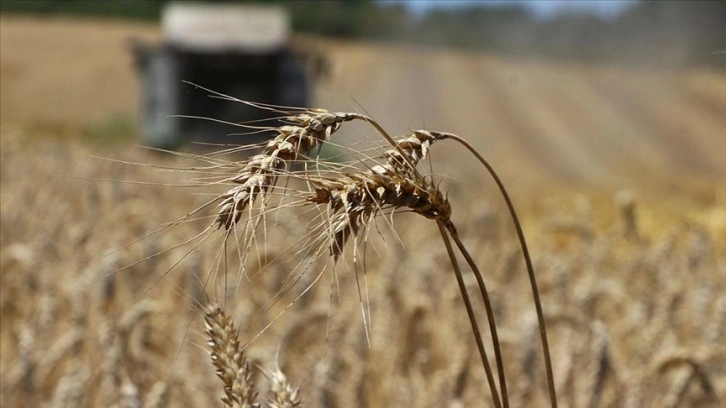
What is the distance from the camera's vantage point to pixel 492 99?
41.3m

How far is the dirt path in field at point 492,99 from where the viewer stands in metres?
26.1

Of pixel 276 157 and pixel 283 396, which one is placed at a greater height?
pixel 276 157

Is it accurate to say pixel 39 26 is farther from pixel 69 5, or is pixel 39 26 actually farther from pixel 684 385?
pixel 684 385

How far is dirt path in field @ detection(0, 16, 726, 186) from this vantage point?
26106 mm

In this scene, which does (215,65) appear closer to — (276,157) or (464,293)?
(464,293)

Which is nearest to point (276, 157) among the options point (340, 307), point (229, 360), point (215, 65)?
point (229, 360)

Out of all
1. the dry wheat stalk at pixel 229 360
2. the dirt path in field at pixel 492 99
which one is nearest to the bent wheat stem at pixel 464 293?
the dry wheat stalk at pixel 229 360

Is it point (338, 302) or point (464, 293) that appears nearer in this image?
point (464, 293)

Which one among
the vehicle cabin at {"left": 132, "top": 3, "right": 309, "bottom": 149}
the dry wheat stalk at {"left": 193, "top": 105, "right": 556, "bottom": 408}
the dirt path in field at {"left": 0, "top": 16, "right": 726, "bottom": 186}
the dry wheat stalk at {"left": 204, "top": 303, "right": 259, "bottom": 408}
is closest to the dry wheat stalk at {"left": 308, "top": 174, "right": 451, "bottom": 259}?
the dry wheat stalk at {"left": 193, "top": 105, "right": 556, "bottom": 408}

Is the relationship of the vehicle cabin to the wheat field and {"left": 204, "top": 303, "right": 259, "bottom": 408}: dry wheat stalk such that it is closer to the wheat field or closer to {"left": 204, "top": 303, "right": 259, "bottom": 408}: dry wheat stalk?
the wheat field

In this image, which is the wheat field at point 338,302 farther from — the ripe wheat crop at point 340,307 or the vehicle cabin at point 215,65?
the vehicle cabin at point 215,65

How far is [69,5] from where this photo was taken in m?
68.8

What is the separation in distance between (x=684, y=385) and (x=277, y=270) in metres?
2.32

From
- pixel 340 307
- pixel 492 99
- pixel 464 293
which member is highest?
pixel 464 293
